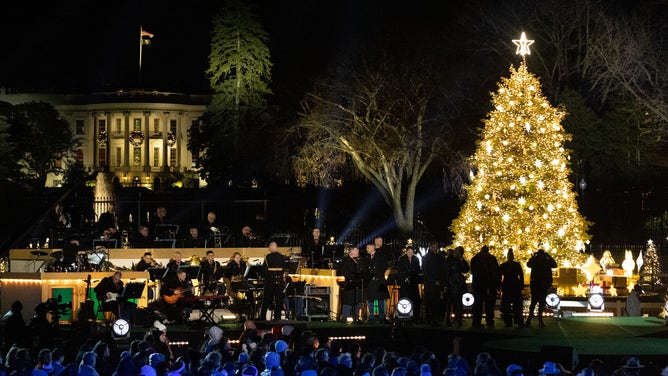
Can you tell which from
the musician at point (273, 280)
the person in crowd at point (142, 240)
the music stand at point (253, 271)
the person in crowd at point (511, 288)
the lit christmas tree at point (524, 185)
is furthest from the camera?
the lit christmas tree at point (524, 185)

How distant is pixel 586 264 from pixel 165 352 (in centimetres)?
1924

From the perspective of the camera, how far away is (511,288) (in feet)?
92.1

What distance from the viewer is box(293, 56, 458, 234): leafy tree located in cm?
5522

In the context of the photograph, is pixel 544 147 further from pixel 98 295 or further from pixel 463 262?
pixel 98 295

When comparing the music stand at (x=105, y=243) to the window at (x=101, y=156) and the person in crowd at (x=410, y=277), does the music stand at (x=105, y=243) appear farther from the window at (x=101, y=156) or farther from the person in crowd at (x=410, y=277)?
the window at (x=101, y=156)

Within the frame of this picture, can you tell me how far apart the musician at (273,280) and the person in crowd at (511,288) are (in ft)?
16.2

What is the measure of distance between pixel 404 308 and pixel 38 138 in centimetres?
9253

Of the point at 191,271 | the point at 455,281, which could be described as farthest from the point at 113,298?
the point at 455,281

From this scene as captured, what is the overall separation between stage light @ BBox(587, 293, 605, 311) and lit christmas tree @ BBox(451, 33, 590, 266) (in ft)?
16.5

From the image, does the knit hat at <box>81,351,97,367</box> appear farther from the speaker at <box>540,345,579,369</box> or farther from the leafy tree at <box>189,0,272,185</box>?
the leafy tree at <box>189,0,272,185</box>

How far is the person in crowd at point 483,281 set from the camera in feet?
91.4

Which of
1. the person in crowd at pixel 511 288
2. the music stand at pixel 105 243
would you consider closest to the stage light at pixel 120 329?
the person in crowd at pixel 511 288

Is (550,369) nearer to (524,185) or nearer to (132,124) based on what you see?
(524,185)

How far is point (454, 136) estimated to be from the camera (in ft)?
182
